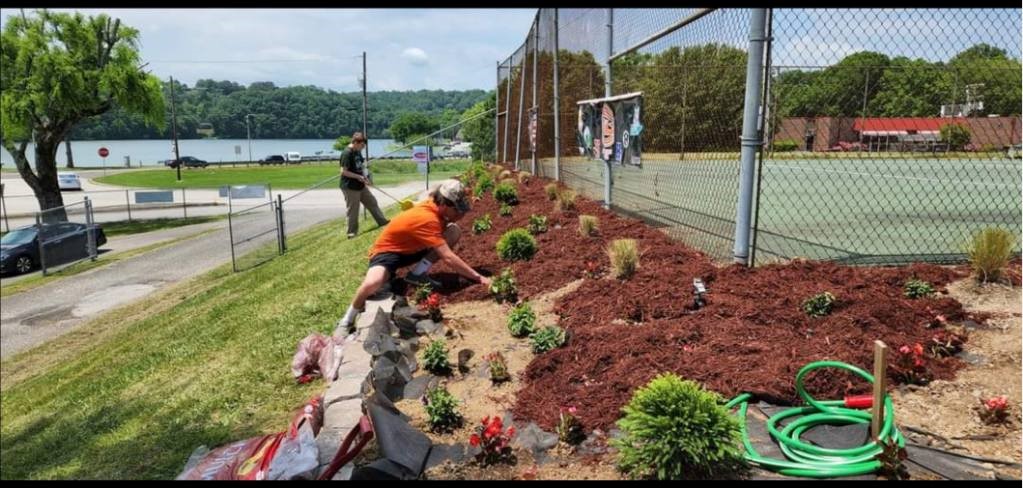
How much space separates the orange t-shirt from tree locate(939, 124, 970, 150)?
10748mm

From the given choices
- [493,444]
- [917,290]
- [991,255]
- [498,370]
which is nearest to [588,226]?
[917,290]

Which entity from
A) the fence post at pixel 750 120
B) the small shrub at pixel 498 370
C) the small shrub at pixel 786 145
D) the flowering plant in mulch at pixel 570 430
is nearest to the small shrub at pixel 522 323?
the small shrub at pixel 498 370

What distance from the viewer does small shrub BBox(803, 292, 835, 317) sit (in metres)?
3.72

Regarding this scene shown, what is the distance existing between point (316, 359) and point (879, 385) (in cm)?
315

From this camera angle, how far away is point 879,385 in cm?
233

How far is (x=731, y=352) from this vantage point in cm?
332

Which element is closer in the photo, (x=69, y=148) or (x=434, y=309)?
(x=69, y=148)

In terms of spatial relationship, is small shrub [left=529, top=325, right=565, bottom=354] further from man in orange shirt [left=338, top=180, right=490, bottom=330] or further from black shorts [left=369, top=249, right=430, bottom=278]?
black shorts [left=369, top=249, right=430, bottom=278]

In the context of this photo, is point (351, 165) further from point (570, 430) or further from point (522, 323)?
point (570, 430)

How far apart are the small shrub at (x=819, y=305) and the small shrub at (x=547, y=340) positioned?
1437 mm

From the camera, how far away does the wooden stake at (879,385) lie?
7.41 feet
